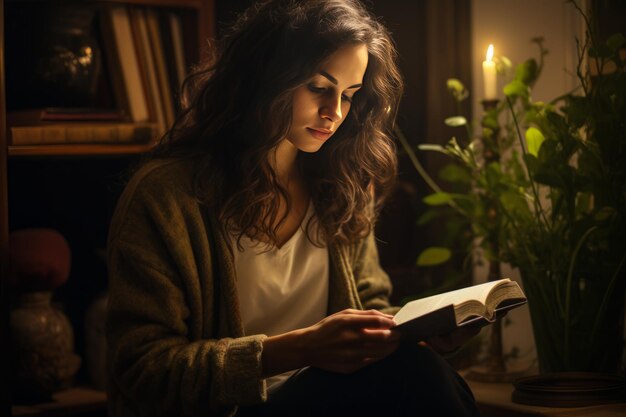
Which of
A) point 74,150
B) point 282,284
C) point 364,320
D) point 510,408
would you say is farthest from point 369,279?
point 74,150

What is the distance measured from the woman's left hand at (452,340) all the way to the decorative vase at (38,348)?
88cm

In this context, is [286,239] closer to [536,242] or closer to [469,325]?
Result: [469,325]

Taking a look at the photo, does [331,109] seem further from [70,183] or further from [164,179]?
[70,183]

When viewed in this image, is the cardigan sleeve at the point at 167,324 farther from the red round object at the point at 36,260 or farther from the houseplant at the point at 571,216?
the houseplant at the point at 571,216

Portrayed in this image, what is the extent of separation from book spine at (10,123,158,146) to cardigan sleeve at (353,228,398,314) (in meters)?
0.58

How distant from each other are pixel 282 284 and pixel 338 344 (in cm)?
31

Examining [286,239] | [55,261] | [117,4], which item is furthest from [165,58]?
[286,239]

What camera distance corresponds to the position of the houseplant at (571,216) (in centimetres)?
170

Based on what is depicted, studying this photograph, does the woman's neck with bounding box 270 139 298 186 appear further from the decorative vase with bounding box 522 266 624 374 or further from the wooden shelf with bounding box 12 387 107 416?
the wooden shelf with bounding box 12 387 107 416

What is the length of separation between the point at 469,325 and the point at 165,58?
3.61 feet

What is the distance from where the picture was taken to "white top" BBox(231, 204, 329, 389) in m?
1.56

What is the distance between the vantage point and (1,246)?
180cm

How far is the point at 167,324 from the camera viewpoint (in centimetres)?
141

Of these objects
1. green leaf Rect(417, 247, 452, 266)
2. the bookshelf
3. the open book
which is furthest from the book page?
the bookshelf
